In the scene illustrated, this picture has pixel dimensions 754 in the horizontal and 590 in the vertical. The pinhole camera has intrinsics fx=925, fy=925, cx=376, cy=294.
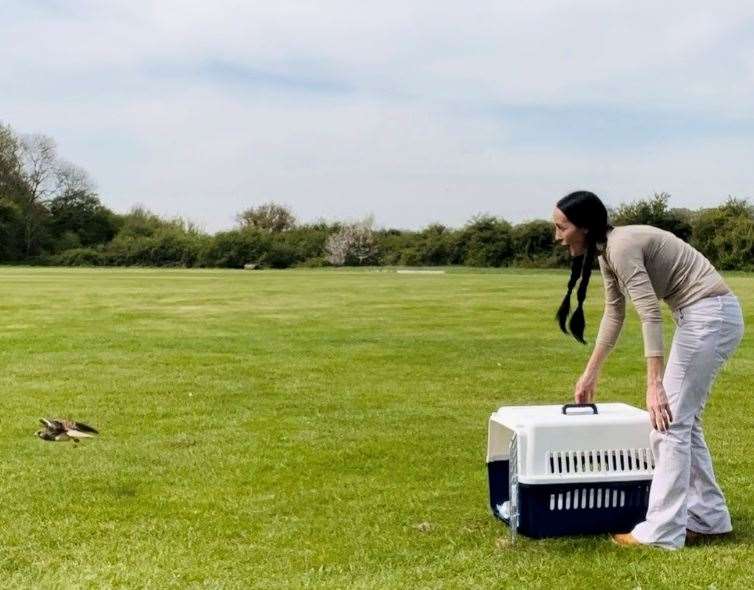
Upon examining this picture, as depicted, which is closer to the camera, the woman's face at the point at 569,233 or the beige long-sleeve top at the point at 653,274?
the beige long-sleeve top at the point at 653,274

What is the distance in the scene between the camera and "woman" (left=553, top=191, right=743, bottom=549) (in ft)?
15.8

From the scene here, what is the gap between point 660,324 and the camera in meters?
4.73

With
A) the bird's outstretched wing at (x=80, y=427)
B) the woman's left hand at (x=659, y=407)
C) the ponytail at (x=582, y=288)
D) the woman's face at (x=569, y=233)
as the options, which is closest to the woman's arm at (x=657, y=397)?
the woman's left hand at (x=659, y=407)

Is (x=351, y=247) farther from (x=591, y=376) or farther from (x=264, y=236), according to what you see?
(x=591, y=376)

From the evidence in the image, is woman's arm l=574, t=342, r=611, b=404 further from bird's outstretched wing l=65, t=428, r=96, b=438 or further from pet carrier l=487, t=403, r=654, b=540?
bird's outstretched wing l=65, t=428, r=96, b=438

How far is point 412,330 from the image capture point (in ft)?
63.4

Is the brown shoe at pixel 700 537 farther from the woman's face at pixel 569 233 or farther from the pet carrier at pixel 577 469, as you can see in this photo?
the woman's face at pixel 569 233

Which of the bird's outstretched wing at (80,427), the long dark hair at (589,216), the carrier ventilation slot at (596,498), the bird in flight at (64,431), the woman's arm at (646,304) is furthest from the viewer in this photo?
the bird's outstretched wing at (80,427)

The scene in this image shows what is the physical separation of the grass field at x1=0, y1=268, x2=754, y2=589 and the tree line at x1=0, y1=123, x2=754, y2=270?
176ft

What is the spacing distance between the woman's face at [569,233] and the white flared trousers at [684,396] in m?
0.68

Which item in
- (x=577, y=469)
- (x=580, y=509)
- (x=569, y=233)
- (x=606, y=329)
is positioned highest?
(x=569, y=233)

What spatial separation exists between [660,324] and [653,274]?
344mm

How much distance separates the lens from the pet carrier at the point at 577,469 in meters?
5.05

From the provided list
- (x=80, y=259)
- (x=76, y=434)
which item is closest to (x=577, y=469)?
(x=76, y=434)
